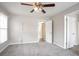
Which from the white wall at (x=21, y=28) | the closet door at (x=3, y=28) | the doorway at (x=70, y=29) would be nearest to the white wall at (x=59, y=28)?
the doorway at (x=70, y=29)

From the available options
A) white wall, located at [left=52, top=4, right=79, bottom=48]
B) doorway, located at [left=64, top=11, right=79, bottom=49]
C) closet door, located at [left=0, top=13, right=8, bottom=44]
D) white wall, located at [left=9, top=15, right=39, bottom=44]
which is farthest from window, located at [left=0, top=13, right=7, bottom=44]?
doorway, located at [left=64, top=11, right=79, bottom=49]

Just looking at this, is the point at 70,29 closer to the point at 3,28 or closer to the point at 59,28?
the point at 59,28

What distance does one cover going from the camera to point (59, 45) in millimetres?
4914

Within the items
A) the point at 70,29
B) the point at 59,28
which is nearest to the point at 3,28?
the point at 59,28

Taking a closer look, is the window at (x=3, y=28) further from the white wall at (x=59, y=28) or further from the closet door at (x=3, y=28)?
the white wall at (x=59, y=28)

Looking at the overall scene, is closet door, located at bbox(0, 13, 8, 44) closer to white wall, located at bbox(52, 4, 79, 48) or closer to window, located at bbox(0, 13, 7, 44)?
window, located at bbox(0, 13, 7, 44)

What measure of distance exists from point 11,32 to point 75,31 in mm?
2921

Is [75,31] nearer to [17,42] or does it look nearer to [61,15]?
[61,15]

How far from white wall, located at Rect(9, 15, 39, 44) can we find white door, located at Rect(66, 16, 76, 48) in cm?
140

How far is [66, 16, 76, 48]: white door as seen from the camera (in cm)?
462

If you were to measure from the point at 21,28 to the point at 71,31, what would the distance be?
2241 millimetres

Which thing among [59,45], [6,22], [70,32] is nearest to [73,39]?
[70,32]

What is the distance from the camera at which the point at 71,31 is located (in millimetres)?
4793

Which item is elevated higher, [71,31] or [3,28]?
[3,28]
